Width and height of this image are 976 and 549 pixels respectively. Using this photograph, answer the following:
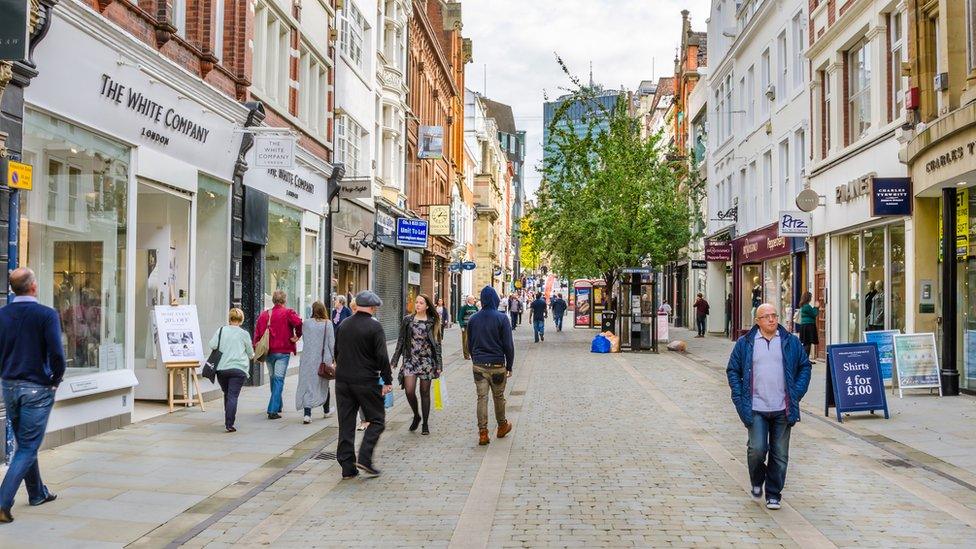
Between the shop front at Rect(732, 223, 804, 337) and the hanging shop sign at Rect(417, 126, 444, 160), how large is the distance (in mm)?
12128

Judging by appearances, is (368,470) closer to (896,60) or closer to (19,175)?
(19,175)

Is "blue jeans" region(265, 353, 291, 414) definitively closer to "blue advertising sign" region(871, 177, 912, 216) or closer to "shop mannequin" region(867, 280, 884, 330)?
"blue advertising sign" region(871, 177, 912, 216)

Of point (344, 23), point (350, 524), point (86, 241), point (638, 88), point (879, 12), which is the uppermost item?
point (638, 88)

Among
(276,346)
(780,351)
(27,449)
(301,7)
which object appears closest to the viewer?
(27,449)

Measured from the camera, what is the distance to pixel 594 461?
898 centimetres

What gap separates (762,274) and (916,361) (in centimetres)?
1617

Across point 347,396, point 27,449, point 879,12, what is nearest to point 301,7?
point 879,12

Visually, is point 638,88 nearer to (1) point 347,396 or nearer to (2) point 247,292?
(2) point 247,292

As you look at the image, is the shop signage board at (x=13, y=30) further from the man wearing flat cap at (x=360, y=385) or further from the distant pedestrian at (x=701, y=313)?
the distant pedestrian at (x=701, y=313)

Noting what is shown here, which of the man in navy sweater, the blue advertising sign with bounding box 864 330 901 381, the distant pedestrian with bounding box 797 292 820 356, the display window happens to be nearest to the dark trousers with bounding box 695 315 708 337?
the distant pedestrian with bounding box 797 292 820 356

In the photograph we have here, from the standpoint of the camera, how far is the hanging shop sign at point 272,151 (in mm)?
15555

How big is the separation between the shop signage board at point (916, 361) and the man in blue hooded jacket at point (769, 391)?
8259 mm

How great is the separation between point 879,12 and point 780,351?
45.9ft

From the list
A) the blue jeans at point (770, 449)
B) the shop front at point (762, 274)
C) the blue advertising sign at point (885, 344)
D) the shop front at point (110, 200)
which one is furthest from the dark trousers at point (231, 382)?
the shop front at point (762, 274)
